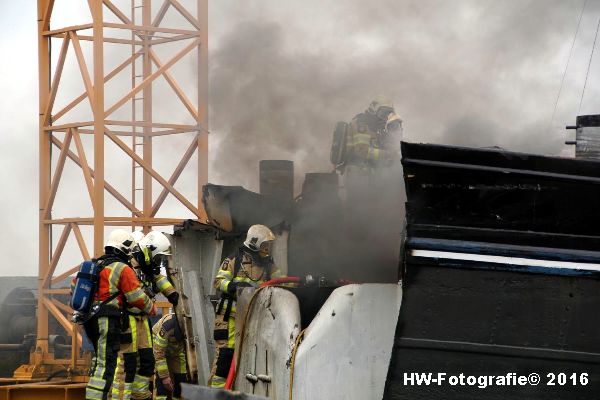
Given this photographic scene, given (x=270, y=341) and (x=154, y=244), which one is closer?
(x=270, y=341)

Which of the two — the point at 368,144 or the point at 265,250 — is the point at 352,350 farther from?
the point at 368,144

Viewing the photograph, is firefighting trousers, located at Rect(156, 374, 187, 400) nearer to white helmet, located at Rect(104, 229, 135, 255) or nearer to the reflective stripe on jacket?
the reflective stripe on jacket

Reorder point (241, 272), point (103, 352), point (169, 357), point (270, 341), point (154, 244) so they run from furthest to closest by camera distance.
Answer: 1. point (169, 357)
2. point (154, 244)
3. point (241, 272)
4. point (103, 352)
5. point (270, 341)

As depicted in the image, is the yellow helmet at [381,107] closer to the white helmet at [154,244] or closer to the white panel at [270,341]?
the white helmet at [154,244]

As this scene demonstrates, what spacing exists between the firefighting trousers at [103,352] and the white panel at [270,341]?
323 cm

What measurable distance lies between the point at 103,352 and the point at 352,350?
14.9 feet

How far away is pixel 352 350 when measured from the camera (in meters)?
5.73

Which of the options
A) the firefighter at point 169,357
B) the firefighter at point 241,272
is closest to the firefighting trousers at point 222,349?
the firefighter at point 241,272

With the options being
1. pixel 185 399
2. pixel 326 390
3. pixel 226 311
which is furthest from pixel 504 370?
pixel 226 311

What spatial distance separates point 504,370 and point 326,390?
111 cm

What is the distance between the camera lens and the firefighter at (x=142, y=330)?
10.2 meters

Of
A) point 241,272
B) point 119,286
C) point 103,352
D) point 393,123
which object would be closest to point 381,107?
point 393,123

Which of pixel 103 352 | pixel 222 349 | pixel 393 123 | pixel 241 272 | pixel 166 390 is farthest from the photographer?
pixel 166 390

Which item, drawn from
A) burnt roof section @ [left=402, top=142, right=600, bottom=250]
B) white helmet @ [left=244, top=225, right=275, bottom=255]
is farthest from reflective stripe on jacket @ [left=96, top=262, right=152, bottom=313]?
burnt roof section @ [left=402, top=142, right=600, bottom=250]
